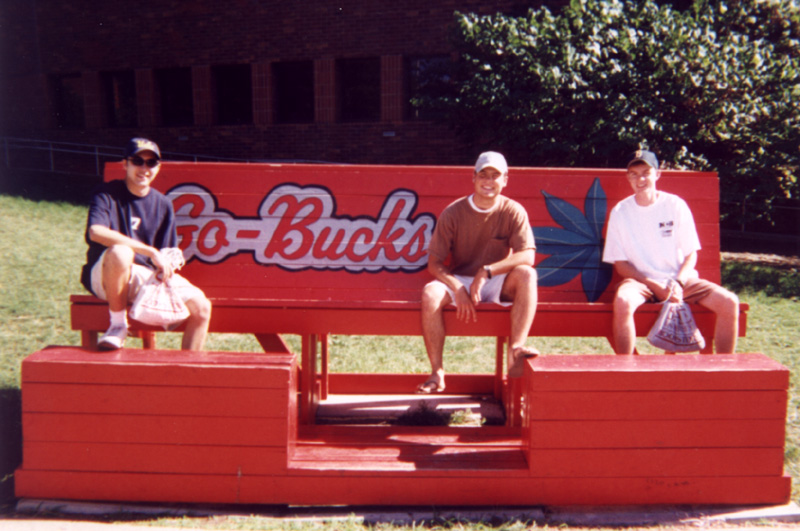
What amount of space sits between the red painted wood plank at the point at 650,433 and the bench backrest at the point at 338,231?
1.35 meters

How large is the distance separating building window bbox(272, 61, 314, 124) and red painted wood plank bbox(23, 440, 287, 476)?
11.8 m

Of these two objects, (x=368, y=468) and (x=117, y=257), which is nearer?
(x=368, y=468)

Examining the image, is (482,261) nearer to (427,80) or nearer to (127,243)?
(127,243)

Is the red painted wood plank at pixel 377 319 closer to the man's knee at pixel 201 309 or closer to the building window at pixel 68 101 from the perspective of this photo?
the man's knee at pixel 201 309

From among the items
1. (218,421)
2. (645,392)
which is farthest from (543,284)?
(218,421)

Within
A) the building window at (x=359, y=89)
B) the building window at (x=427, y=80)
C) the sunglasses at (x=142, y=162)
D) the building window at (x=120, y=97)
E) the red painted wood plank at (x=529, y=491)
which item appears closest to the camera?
the red painted wood plank at (x=529, y=491)

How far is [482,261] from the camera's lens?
410 cm

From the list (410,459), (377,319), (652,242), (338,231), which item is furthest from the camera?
(338,231)

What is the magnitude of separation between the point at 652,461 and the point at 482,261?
1.48 meters

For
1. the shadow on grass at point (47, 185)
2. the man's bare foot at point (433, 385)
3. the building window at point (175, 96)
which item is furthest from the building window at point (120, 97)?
the man's bare foot at point (433, 385)

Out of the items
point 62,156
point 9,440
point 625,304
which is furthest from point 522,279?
point 62,156

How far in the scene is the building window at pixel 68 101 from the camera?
16.2 m

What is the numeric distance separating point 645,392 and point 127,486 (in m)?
2.66

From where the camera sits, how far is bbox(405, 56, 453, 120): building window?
37.8 feet
